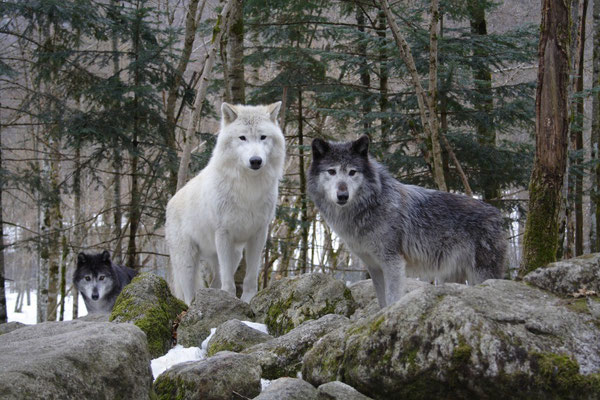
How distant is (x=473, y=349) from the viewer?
279cm

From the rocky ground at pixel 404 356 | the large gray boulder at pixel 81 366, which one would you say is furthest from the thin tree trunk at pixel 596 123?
the large gray boulder at pixel 81 366

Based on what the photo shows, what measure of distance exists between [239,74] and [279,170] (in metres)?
3.54

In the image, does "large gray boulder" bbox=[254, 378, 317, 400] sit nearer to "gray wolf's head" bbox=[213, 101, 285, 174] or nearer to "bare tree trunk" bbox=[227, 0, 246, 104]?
"gray wolf's head" bbox=[213, 101, 285, 174]

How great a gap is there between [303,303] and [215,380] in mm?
2210

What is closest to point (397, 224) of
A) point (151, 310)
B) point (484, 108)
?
point (151, 310)

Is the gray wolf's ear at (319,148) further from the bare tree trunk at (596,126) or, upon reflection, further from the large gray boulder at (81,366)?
the bare tree trunk at (596,126)

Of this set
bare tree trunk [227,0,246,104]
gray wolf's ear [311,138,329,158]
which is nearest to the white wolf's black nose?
gray wolf's ear [311,138,329,158]

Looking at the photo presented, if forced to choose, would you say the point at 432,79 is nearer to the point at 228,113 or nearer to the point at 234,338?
the point at 228,113

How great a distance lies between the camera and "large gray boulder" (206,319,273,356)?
4.38 meters

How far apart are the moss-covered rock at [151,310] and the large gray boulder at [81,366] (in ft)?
5.10

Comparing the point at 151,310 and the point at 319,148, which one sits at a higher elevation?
the point at 319,148

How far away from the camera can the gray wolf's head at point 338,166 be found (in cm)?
497

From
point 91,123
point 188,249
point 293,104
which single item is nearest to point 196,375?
point 188,249

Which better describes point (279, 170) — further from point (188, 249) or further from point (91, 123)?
point (91, 123)
